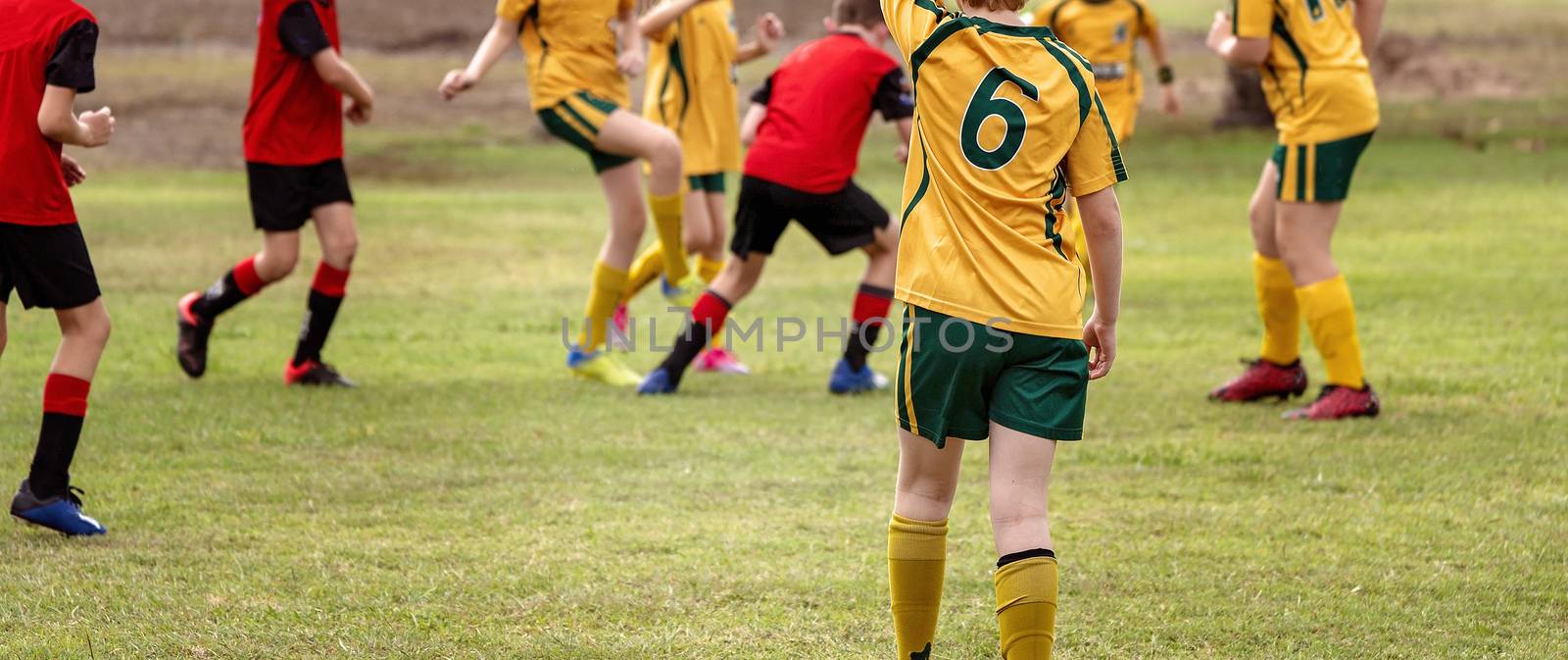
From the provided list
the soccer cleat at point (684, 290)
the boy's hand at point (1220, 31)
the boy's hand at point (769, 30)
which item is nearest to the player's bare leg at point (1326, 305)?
the boy's hand at point (1220, 31)

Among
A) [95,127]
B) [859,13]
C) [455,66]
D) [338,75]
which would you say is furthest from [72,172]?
[455,66]

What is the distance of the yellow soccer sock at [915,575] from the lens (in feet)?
12.5

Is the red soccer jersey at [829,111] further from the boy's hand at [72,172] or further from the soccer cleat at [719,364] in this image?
the boy's hand at [72,172]

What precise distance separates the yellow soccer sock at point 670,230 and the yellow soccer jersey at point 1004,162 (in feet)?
14.4

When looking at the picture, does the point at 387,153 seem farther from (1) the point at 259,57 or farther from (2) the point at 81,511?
(2) the point at 81,511

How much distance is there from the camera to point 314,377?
25.5ft

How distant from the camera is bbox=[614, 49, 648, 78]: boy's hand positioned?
304 inches

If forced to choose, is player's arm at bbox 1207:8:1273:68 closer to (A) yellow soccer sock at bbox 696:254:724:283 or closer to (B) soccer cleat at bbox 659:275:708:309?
(A) yellow soccer sock at bbox 696:254:724:283

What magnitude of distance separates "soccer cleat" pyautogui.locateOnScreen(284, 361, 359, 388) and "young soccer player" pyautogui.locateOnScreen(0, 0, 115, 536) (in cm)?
254

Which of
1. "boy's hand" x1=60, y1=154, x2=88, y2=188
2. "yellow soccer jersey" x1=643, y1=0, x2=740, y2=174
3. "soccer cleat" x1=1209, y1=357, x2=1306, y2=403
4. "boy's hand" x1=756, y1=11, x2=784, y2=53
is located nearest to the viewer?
"boy's hand" x1=60, y1=154, x2=88, y2=188

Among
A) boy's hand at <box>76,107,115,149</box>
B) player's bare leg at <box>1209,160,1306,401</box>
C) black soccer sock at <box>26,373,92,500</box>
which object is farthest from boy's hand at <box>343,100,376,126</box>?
player's bare leg at <box>1209,160,1306,401</box>

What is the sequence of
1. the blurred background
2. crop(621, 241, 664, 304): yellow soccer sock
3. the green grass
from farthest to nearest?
the blurred background, crop(621, 241, 664, 304): yellow soccer sock, the green grass

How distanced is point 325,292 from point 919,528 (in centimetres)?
457

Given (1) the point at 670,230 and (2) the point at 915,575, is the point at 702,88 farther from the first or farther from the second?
(2) the point at 915,575
